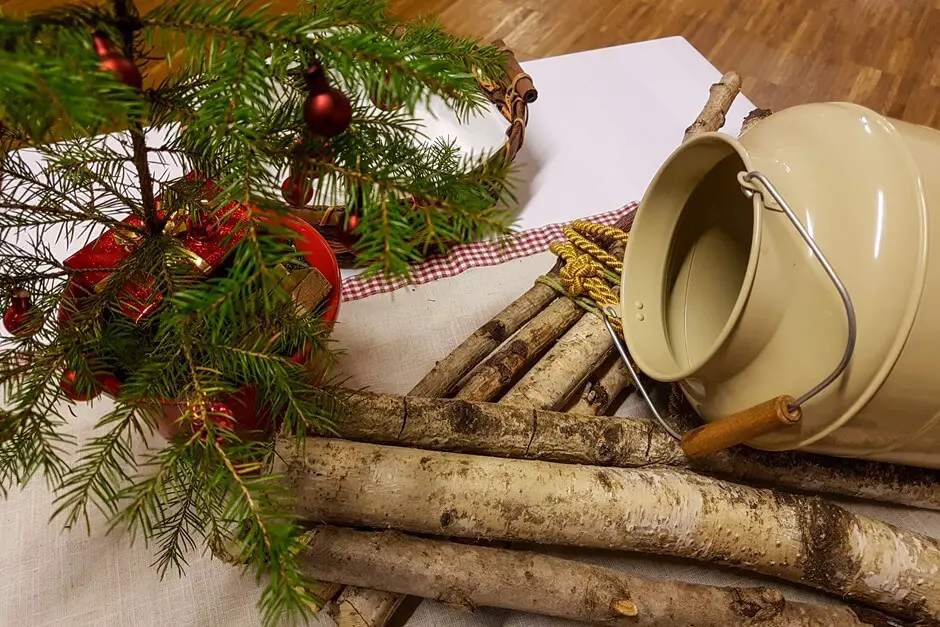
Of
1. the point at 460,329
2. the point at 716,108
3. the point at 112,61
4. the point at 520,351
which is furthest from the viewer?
the point at 716,108

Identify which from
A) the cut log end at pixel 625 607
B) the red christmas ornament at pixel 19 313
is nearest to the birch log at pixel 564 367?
the cut log end at pixel 625 607

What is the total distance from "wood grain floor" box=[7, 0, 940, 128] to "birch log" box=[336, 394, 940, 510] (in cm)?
111

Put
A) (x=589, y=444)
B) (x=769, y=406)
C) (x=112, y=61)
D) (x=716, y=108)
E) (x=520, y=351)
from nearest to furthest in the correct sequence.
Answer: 1. (x=112, y=61)
2. (x=769, y=406)
3. (x=589, y=444)
4. (x=520, y=351)
5. (x=716, y=108)

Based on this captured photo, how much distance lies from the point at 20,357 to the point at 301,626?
0.43 metres

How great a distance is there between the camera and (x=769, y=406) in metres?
0.65

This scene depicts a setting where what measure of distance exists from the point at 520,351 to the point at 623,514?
272mm

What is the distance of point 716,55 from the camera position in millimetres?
1783

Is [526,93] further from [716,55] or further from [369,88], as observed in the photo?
[716,55]

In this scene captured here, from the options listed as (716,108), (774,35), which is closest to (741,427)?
(716,108)

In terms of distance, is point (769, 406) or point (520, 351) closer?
point (769, 406)

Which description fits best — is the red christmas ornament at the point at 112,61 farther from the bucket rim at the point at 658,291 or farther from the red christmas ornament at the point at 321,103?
the bucket rim at the point at 658,291

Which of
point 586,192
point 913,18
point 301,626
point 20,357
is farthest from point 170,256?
point 913,18

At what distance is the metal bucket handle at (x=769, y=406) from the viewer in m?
0.60

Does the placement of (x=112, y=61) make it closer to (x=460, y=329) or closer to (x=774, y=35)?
(x=460, y=329)
